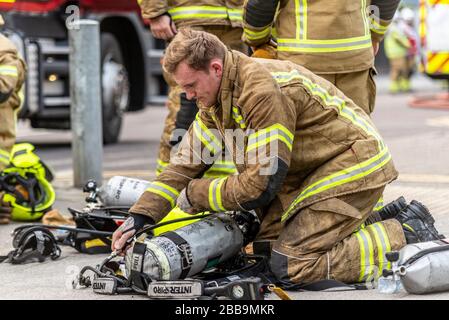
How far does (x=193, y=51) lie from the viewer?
4.69 meters

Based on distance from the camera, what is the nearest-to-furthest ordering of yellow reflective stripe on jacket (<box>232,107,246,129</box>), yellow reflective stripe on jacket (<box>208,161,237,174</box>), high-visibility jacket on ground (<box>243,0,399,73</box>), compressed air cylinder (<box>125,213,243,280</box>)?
compressed air cylinder (<box>125,213,243,280</box>) → yellow reflective stripe on jacket (<box>232,107,246,129</box>) → high-visibility jacket on ground (<box>243,0,399,73</box>) → yellow reflective stripe on jacket (<box>208,161,237,174</box>)

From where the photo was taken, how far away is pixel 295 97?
4848 mm

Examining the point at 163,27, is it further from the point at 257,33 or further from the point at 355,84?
the point at 355,84

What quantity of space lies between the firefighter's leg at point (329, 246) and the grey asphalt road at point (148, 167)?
0.44 ft

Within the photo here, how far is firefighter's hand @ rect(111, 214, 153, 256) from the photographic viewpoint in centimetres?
492

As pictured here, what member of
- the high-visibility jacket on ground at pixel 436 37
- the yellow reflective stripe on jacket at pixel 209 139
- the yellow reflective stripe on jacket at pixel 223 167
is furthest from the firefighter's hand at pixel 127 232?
the high-visibility jacket on ground at pixel 436 37

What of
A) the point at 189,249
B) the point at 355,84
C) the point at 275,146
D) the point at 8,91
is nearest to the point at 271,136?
the point at 275,146

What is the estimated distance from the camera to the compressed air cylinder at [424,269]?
15.2 feet

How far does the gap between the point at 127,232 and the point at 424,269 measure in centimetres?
126

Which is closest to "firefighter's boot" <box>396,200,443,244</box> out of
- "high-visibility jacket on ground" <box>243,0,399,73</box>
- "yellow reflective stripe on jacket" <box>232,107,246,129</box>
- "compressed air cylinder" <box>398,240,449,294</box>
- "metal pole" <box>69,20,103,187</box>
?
"compressed air cylinder" <box>398,240,449,294</box>

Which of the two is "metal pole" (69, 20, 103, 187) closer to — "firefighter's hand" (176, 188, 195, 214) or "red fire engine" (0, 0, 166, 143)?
"red fire engine" (0, 0, 166, 143)

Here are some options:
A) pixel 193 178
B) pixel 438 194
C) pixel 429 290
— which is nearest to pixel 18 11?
pixel 438 194

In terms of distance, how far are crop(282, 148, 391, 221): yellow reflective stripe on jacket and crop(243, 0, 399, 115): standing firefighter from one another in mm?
947

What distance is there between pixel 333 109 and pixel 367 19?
1263 mm
